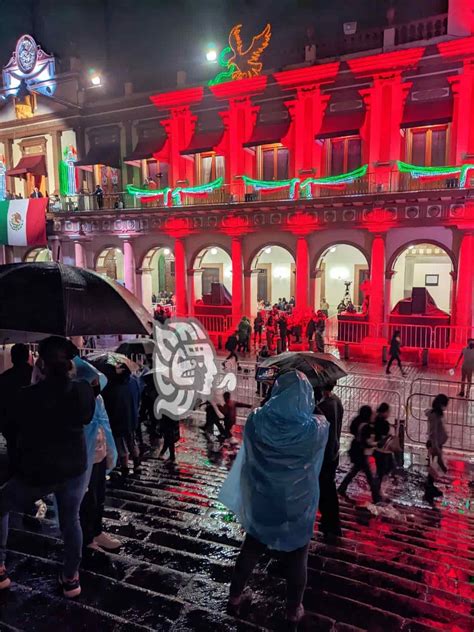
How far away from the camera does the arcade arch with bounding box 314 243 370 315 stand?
978 inches

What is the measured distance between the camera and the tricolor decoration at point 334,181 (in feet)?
55.5

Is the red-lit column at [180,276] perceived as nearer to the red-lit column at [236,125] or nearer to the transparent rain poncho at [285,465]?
the red-lit column at [236,125]

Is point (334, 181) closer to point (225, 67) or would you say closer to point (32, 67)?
point (225, 67)

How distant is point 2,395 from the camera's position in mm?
3328

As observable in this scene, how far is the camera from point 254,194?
1877 centimetres

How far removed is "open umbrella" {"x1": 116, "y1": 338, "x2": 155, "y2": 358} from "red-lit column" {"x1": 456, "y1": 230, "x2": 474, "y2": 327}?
11406 mm

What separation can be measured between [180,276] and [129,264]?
278 centimetres

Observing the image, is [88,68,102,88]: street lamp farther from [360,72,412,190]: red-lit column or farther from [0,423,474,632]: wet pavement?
[0,423,474,632]: wet pavement

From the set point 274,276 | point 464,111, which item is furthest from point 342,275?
point 464,111

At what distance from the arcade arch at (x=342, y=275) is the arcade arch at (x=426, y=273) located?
1812mm

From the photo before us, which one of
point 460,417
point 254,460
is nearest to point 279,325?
point 460,417

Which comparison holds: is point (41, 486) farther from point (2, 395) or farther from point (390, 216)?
point (390, 216)

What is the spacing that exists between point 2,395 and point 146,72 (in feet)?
70.5

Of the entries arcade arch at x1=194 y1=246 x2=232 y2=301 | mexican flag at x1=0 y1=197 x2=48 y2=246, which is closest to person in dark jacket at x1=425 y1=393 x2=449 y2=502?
mexican flag at x1=0 y1=197 x2=48 y2=246
